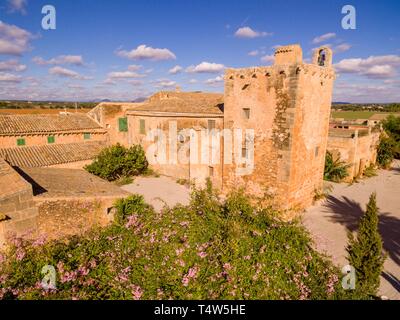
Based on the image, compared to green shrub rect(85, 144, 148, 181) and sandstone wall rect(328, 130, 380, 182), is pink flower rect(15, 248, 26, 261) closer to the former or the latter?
green shrub rect(85, 144, 148, 181)

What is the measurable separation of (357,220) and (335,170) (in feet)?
26.9

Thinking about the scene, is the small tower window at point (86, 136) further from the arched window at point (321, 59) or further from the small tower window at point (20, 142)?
the arched window at point (321, 59)

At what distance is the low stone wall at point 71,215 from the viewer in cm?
795

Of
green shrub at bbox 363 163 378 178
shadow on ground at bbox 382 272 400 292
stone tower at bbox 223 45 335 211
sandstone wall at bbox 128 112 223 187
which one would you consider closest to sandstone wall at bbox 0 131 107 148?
sandstone wall at bbox 128 112 223 187

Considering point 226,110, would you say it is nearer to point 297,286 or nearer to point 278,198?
point 278,198

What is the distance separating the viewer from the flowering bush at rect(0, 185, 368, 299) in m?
4.40

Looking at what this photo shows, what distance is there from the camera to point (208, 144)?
18.2m

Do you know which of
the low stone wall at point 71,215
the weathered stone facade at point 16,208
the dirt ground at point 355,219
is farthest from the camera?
the dirt ground at point 355,219

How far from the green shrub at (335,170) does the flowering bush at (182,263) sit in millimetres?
19202

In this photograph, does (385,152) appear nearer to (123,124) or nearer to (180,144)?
(180,144)

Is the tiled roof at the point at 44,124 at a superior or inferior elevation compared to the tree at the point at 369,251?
superior

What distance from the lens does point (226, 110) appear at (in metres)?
16.3

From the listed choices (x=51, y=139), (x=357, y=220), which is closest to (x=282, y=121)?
(x=357, y=220)

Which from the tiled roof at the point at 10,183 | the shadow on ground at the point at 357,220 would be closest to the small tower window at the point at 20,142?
the tiled roof at the point at 10,183
